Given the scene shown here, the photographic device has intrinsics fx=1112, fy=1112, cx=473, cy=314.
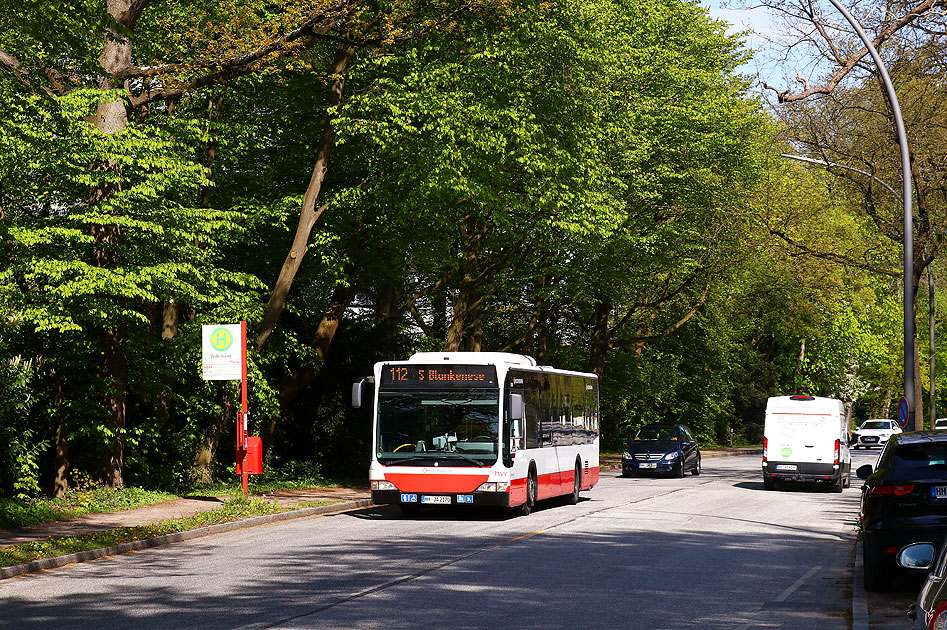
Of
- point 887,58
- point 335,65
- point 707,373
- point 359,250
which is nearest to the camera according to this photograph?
point 887,58

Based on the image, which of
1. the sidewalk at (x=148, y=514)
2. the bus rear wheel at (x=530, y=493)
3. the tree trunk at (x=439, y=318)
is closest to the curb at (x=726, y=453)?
the tree trunk at (x=439, y=318)

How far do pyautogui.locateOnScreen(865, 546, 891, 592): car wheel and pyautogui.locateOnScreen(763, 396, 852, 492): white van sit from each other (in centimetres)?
1748

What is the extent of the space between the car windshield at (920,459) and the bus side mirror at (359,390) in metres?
10.9

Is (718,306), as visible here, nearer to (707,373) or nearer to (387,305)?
(707,373)

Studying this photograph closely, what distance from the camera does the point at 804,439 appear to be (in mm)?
29078

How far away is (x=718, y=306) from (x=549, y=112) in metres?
23.5

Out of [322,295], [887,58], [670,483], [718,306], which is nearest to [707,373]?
[718,306]

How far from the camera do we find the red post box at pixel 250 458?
21.7 meters

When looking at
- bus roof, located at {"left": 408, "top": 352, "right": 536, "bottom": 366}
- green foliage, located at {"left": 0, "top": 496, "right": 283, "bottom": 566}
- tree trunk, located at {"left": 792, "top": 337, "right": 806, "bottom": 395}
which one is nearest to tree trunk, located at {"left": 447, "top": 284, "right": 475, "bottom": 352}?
bus roof, located at {"left": 408, "top": 352, "right": 536, "bottom": 366}

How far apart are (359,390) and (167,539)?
504 cm

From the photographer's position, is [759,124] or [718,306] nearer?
[759,124]

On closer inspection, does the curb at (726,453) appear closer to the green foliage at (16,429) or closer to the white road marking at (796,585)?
the green foliage at (16,429)

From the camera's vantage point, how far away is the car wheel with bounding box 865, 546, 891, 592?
11.4 meters

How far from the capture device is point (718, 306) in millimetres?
50844
